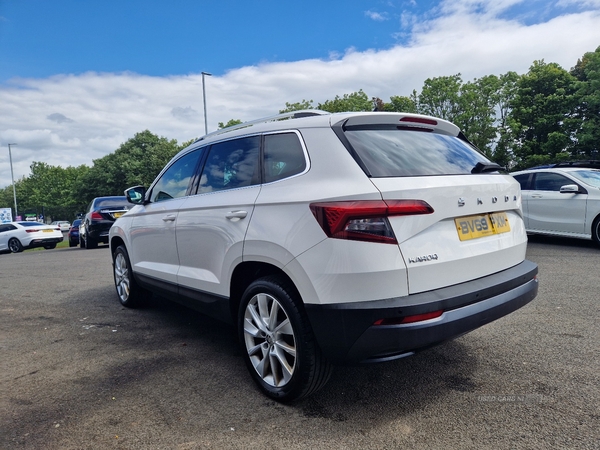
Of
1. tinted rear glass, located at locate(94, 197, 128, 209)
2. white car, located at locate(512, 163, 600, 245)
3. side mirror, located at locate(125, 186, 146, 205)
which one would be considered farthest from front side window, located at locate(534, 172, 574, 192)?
tinted rear glass, located at locate(94, 197, 128, 209)

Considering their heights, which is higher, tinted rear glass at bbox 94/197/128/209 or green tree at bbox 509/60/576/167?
green tree at bbox 509/60/576/167

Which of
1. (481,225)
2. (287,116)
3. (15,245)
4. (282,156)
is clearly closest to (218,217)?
(282,156)

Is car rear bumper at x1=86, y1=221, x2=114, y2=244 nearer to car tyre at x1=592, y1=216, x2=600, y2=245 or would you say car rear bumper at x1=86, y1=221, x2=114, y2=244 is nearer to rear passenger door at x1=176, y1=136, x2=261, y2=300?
rear passenger door at x1=176, y1=136, x2=261, y2=300

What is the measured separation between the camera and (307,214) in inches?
99.0

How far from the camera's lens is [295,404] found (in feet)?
9.10

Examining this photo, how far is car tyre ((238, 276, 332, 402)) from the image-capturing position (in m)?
2.57

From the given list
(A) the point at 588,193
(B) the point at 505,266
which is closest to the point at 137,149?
(A) the point at 588,193

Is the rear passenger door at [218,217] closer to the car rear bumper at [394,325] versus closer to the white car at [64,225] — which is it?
the car rear bumper at [394,325]

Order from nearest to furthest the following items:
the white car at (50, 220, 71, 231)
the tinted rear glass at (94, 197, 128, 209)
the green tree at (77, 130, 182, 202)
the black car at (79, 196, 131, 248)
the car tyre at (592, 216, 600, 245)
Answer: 1. the car tyre at (592, 216, 600, 245)
2. the black car at (79, 196, 131, 248)
3. the tinted rear glass at (94, 197, 128, 209)
4. the white car at (50, 220, 71, 231)
5. the green tree at (77, 130, 182, 202)

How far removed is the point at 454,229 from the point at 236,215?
1438 millimetres

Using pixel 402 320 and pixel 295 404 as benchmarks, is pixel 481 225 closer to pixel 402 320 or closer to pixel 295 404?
pixel 402 320

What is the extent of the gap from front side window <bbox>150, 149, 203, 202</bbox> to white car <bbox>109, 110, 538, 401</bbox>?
1.66ft

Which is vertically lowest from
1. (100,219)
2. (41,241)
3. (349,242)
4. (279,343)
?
(41,241)

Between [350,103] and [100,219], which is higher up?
[350,103]
